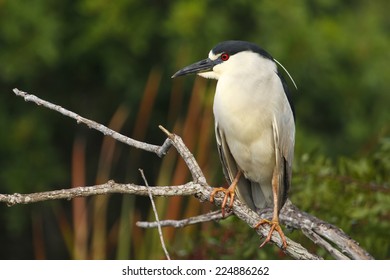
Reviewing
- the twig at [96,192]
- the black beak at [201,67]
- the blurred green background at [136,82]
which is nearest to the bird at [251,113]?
the black beak at [201,67]

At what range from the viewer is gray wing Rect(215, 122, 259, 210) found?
3.97 m

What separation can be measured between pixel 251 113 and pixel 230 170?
0.37 m

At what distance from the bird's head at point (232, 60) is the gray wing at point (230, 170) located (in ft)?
0.92

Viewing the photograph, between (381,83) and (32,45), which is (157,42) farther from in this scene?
(381,83)

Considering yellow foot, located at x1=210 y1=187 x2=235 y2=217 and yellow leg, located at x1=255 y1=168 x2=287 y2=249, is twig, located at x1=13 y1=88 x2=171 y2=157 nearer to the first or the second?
yellow foot, located at x1=210 y1=187 x2=235 y2=217

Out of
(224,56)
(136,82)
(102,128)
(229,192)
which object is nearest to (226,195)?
(229,192)

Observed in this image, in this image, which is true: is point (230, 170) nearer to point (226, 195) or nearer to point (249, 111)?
point (249, 111)

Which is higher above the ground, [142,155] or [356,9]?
[356,9]

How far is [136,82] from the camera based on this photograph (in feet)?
23.9

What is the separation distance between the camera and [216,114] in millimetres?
3852

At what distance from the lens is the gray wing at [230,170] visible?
13.0 ft
